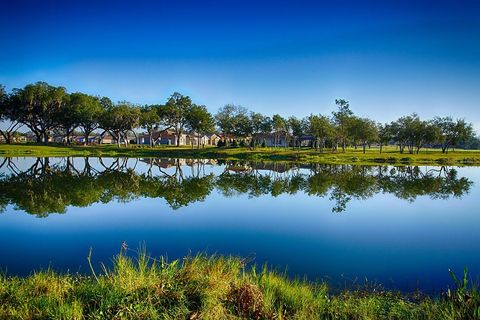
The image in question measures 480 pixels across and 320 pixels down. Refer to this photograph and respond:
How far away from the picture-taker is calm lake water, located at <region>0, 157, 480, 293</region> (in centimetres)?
1232

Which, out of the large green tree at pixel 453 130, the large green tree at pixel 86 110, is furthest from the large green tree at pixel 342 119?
the large green tree at pixel 86 110

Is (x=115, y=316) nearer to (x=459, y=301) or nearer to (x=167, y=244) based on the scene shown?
(x=459, y=301)

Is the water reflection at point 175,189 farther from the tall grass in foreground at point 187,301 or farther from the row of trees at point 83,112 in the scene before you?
the row of trees at point 83,112

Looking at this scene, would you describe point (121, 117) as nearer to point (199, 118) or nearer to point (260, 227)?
point (199, 118)

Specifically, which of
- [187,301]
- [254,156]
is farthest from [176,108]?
[187,301]

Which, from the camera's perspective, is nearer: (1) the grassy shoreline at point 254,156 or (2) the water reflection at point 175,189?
(2) the water reflection at point 175,189

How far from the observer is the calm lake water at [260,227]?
40.4 feet

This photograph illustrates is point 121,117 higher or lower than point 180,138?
higher

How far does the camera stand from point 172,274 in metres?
7.38

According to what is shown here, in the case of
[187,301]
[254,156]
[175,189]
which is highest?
[187,301]

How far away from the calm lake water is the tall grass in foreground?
3.31 m

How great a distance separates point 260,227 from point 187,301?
11.6 m

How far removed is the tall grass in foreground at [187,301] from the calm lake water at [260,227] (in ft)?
10.9

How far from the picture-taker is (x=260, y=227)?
18.1 meters
